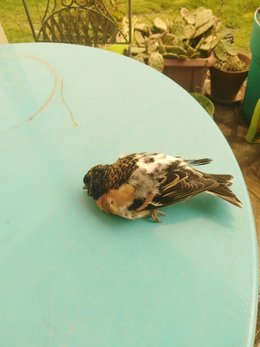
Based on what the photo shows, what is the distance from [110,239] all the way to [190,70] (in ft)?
7.18

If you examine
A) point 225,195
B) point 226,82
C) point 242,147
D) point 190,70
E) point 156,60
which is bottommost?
point 242,147

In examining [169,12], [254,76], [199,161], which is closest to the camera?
[199,161]

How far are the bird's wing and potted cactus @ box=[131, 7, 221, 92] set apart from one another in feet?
5.86

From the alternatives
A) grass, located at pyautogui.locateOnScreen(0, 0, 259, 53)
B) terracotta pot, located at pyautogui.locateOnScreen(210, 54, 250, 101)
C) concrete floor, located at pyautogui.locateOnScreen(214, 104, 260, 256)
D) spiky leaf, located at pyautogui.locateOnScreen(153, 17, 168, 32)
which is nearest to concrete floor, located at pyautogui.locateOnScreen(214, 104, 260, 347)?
concrete floor, located at pyautogui.locateOnScreen(214, 104, 260, 256)

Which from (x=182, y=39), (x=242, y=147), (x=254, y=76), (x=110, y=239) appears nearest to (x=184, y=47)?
(x=182, y=39)

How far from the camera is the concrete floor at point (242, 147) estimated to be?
2562 millimetres

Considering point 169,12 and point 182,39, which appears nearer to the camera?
point 182,39

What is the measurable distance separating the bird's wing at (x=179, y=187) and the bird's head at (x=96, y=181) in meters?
0.18

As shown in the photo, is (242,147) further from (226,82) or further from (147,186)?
(147,186)

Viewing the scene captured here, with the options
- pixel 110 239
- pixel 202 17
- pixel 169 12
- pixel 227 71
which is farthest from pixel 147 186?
pixel 169 12

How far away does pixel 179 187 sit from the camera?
115 cm

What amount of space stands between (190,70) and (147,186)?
2033mm

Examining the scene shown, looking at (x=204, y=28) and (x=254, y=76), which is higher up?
(x=204, y=28)

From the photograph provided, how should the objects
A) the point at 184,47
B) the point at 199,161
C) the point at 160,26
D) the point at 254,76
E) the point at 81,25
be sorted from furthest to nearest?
the point at 160,26
the point at 184,47
the point at 254,76
the point at 81,25
the point at 199,161
